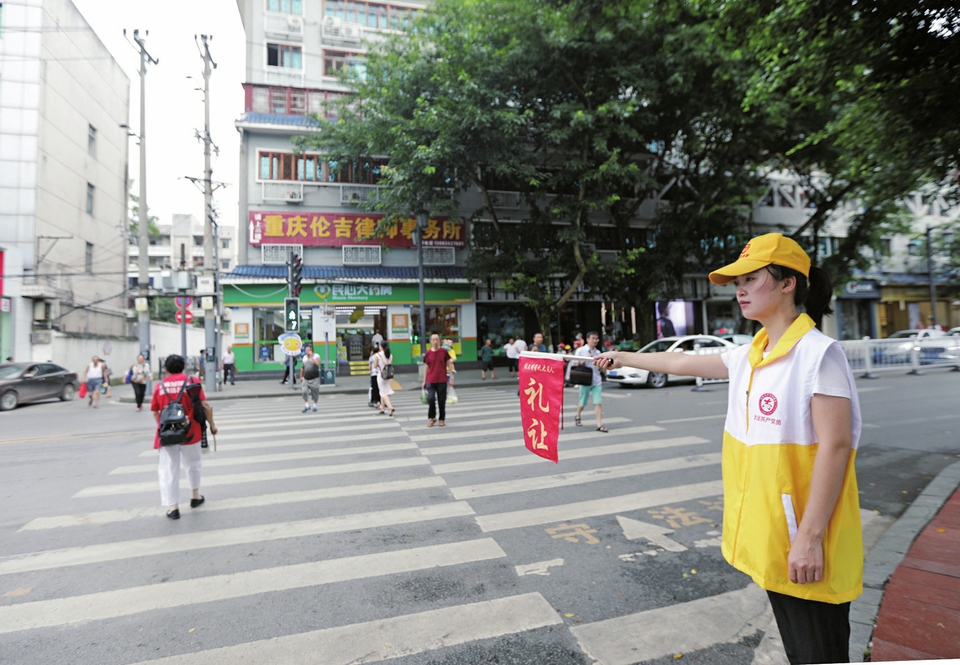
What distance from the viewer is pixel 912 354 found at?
57.4ft

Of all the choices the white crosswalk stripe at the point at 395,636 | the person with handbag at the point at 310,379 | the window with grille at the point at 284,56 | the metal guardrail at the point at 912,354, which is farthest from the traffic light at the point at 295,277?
the metal guardrail at the point at 912,354

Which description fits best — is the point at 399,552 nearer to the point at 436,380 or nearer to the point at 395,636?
the point at 395,636

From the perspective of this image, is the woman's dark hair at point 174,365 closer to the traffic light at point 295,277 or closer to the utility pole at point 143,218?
the traffic light at point 295,277

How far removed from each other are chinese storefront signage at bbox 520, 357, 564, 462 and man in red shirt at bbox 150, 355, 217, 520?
370cm

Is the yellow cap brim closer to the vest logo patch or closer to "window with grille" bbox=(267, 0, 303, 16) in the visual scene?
the vest logo patch

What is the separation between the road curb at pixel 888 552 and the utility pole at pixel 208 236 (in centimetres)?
1925

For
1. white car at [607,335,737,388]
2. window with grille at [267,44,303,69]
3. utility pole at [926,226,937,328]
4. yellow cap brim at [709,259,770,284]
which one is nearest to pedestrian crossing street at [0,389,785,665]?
yellow cap brim at [709,259,770,284]

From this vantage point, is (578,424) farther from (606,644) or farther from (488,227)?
(488,227)

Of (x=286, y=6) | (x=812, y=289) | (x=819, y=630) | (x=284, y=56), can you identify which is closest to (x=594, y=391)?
(x=812, y=289)

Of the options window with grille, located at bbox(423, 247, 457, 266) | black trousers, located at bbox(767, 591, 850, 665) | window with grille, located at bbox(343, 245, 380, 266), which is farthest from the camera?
window with grille, located at bbox(423, 247, 457, 266)

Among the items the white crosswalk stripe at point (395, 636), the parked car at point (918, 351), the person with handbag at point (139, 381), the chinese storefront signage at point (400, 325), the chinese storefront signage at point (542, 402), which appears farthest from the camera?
the chinese storefront signage at point (400, 325)

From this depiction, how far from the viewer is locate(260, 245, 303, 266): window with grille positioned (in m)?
23.6

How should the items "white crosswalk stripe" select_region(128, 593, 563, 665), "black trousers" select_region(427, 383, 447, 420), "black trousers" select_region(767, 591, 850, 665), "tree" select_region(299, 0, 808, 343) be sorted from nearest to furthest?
"black trousers" select_region(767, 591, 850, 665) → "white crosswalk stripe" select_region(128, 593, 563, 665) → "black trousers" select_region(427, 383, 447, 420) → "tree" select_region(299, 0, 808, 343)

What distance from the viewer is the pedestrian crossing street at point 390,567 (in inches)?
118
